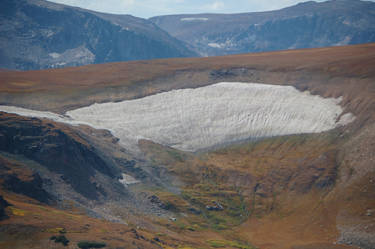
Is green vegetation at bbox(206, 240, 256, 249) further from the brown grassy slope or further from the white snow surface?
the brown grassy slope

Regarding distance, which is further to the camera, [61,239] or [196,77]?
[196,77]

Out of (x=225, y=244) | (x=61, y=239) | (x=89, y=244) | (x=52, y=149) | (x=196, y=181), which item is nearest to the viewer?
(x=61, y=239)

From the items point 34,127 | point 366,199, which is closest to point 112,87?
point 34,127

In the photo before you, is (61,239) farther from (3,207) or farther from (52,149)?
(52,149)

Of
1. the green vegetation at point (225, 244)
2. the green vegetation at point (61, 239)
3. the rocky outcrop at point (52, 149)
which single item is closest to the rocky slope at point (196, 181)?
the rocky outcrop at point (52, 149)

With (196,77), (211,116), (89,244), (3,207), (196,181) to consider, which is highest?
(196,77)

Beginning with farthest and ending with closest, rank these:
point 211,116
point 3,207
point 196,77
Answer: point 196,77, point 211,116, point 3,207

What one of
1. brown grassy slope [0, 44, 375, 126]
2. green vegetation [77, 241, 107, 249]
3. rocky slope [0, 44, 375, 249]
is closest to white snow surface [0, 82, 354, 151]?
rocky slope [0, 44, 375, 249]

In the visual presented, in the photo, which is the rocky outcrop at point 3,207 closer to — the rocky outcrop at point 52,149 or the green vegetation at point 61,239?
the green vegetation at point 61,239

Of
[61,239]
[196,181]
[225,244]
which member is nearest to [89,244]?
[61,239]
